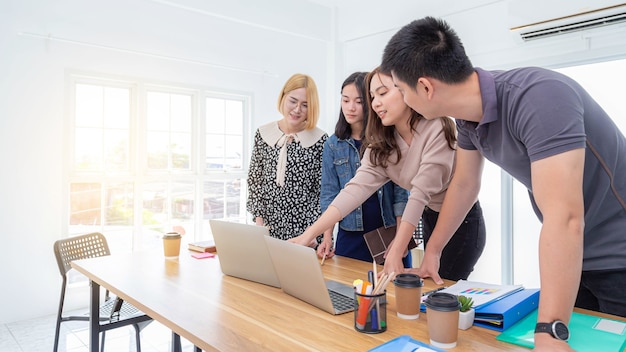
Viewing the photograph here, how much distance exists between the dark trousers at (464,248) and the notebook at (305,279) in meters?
0.60

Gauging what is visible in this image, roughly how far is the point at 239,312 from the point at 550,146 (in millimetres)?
829

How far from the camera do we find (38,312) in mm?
3438

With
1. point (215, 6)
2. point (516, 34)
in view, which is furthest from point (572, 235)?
point (215, 6)

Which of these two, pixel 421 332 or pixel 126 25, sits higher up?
pixel 126 25

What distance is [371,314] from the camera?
974 millimetres

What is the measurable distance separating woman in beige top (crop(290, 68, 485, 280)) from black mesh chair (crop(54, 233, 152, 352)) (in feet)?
3.16

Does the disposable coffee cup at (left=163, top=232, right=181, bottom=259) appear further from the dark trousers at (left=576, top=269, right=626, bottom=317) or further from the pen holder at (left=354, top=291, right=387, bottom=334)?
the dark trousers at (left=576, top=269, right=626, bottom=317)

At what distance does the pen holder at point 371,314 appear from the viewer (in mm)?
975

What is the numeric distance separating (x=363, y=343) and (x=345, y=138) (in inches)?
51.7

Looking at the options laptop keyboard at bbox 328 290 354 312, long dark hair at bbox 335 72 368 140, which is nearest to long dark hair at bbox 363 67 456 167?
long dark hair at bbox 335 72 368 140

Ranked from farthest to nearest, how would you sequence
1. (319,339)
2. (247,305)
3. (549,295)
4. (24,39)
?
1. (24,39)
2. (247,305)
3. (319,339)
4. (549,295)

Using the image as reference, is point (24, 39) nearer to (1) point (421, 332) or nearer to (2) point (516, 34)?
(1) point (421, 332)

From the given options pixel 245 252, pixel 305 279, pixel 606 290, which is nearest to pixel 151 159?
pixel 245 252

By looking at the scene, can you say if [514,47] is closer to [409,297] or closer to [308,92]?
[308,92]
